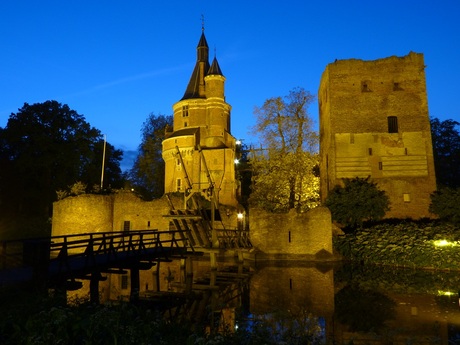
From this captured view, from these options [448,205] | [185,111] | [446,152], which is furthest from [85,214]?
[446,152]

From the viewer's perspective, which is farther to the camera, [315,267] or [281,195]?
[281,195]

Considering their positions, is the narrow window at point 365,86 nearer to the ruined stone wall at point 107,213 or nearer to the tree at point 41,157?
the ruined stone wall at point 107,213

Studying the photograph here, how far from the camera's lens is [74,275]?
11539 millimetres

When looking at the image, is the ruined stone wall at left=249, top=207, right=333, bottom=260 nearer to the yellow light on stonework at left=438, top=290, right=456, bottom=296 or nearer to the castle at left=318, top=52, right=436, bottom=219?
the castle at left=318, top=52, right=436, bottom=219

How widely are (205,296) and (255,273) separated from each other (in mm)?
6530

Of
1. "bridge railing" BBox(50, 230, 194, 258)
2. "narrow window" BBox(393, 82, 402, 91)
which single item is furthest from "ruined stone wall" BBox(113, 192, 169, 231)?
"narrow window" BBox(393, 82, 402, 91)

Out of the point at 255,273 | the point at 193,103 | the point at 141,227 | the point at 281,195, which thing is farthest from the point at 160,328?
the point at 193,103

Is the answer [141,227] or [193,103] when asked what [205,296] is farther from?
[193,103]

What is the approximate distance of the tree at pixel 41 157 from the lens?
39.4m

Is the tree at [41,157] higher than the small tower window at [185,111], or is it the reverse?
the small tower window at [185,111]

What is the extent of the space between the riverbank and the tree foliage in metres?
2.02

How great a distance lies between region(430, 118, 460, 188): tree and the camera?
142 feet

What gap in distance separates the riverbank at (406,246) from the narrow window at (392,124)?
349 inches

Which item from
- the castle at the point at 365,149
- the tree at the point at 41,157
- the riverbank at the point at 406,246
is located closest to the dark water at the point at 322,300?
the riverbank at the point at 406,246
